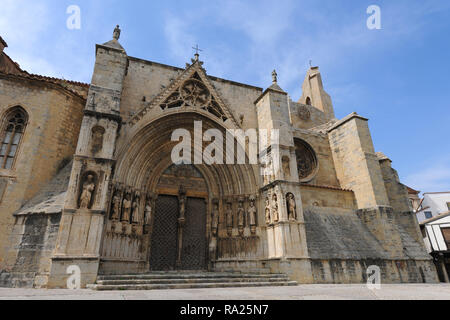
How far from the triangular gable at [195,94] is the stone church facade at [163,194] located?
0.18ft

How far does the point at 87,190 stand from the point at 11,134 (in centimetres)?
381

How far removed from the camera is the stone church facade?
7.16 m

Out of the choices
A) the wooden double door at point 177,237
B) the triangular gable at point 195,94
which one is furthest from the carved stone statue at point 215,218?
the triangular gable at point 195,94

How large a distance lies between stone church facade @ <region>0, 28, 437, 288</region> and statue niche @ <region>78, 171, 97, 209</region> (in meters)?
0.03

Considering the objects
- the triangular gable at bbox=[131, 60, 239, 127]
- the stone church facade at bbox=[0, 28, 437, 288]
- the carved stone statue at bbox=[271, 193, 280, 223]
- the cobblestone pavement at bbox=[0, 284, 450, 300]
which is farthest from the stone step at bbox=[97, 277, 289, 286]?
the triangular gable at bbox=[131, 60, 239, 127]

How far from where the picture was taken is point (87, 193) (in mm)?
7156

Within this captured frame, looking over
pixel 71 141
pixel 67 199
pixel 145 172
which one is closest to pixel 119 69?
pixel 71 141

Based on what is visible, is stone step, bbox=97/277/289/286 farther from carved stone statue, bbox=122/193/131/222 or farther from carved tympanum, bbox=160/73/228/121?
carved tympanum, bbox=160/73/228/121

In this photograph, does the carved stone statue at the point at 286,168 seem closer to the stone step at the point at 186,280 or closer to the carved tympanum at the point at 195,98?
the carved tympanum at the point at 195,98

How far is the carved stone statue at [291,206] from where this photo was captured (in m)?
8.85

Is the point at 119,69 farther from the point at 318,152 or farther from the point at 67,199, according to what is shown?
the point at 318,152

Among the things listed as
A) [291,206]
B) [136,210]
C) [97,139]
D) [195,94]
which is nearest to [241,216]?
[291,206]
